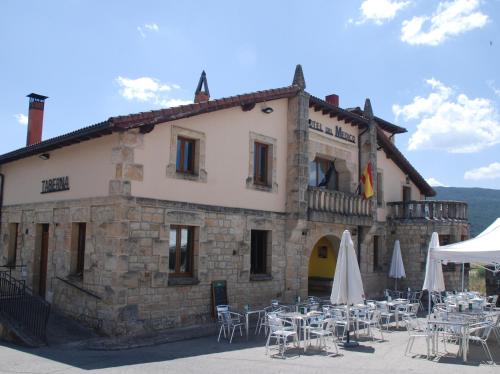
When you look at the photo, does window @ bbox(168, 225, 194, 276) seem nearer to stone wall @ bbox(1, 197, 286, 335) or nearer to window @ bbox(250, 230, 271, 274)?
stone wall @ bbox(1, 197, 286, 335)

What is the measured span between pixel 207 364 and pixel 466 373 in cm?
407

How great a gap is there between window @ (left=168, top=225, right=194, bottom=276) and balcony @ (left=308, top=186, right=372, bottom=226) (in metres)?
4.20

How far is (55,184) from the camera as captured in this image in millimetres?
12562

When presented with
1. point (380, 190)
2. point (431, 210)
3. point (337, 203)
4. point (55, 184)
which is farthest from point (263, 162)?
point (431, 210)

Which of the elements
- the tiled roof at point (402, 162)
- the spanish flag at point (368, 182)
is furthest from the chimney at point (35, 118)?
the tiled roof at point (402, 162)

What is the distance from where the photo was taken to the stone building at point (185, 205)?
10.4 metres

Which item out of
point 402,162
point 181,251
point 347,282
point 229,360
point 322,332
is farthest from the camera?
point 402,162

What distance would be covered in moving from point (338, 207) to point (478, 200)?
58.3 metres

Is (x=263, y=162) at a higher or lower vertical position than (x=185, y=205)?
higher

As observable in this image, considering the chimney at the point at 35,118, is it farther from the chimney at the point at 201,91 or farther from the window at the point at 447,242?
the window at the point at 447,242

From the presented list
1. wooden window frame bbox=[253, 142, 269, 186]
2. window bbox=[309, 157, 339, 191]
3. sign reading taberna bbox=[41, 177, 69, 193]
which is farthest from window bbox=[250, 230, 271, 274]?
sign reading taberna bbox=[41, 177, 69, 193]

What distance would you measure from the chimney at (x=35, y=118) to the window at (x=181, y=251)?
787 centimetres

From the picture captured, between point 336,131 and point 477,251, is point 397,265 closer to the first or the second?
point 336,131

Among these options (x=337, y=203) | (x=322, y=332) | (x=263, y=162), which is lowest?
(x=322, y=332)
